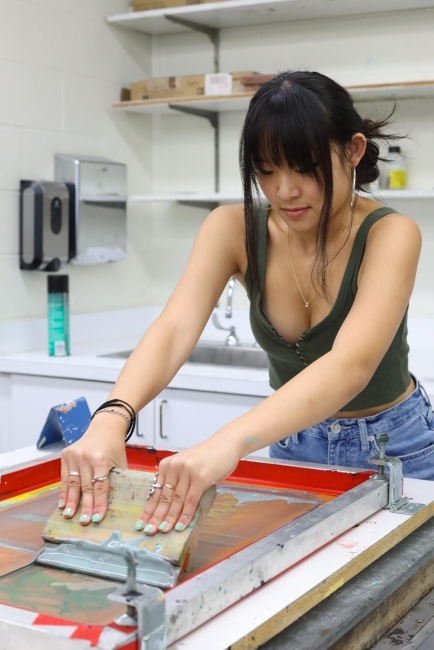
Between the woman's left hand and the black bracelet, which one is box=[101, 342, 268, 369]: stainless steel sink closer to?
the black bracelet

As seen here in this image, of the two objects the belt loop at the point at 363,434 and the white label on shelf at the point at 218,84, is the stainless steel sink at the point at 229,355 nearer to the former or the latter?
the white label on shelf at the point at 218,84

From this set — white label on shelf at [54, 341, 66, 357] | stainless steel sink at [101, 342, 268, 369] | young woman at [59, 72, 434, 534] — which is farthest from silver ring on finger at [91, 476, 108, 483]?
stainless steel sink at [101, 342, 268, 369]

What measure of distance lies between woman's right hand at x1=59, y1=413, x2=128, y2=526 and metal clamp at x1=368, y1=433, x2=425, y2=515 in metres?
0.38

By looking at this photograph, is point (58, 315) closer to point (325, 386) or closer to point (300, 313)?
point (300, 313)

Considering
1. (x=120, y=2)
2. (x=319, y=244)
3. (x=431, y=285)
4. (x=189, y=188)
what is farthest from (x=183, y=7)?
(x=319, y=244)

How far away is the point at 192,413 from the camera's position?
8.50ft

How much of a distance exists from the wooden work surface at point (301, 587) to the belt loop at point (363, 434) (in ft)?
0.81

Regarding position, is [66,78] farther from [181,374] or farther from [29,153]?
[181,374]

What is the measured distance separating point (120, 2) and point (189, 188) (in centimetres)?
78

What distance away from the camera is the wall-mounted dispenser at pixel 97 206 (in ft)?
10.2

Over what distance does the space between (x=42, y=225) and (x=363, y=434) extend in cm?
174

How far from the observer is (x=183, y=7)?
3146mm

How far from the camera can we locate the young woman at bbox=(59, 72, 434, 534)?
1.13m

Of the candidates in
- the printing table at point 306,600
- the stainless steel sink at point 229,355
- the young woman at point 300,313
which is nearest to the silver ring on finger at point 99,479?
the young woman at point 300,313
